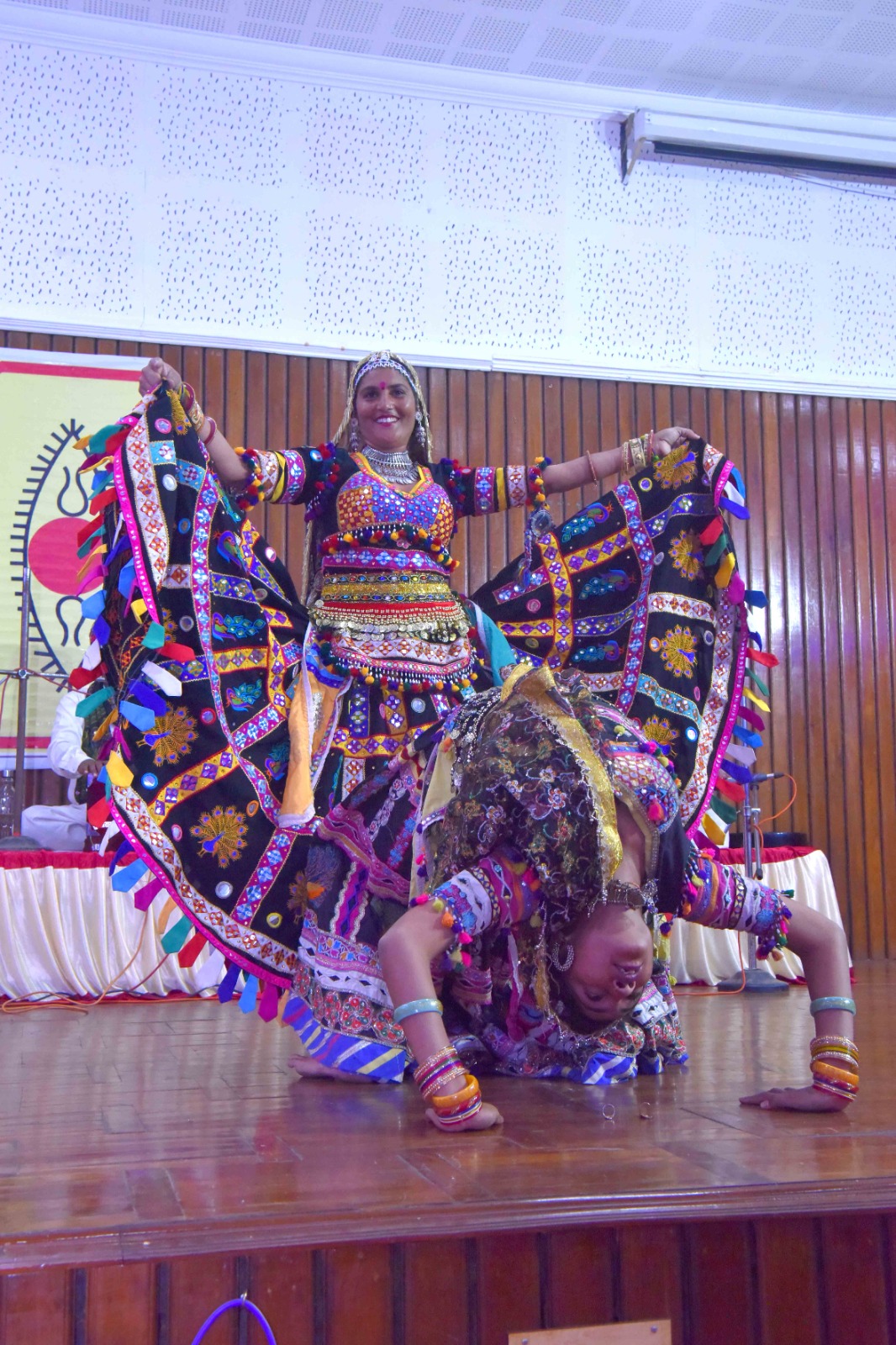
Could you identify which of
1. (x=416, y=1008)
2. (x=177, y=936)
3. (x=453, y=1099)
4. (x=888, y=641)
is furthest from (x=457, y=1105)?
(x=888, y=641)

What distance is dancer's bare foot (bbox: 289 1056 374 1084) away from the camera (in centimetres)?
239

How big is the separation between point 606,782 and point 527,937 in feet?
1.04

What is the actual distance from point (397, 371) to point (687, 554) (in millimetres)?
825

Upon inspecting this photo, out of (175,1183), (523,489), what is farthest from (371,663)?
(175,1183)

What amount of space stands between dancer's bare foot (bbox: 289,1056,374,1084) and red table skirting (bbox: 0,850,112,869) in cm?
202

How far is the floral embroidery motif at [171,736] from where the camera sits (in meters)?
2.54

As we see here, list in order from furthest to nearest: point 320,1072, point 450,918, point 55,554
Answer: point 55,554 → point 320,1072 → point 450,918

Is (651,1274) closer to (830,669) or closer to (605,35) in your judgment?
(830,669)

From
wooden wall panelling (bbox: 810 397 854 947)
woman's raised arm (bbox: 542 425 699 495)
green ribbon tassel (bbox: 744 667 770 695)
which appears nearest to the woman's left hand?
woman's raised arm (bbox: 542 425 699 495)

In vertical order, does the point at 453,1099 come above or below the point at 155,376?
below

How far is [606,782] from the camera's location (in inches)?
79.8

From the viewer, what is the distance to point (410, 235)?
5.99m

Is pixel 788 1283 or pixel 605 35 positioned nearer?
pixel 788 1283

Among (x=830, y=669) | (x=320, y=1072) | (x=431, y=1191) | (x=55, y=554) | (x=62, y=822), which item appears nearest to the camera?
(x=431, y=1191)
